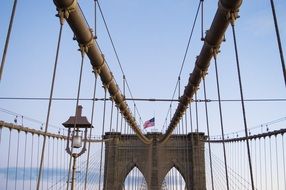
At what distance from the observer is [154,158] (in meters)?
32.7

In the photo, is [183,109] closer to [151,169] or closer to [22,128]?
[22,128]

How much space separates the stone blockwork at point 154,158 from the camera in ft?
106

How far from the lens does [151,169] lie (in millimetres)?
32188

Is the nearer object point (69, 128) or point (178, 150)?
point (69, 128)

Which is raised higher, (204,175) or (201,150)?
(201,150)

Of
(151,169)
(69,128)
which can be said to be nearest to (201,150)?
(151,169)

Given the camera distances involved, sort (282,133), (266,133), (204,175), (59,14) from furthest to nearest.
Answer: (204,175) < (266,133) < (282,133) < (59,14)

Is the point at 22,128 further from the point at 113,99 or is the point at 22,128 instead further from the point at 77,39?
the point at 77,39

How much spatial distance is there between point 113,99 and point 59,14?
684 cm

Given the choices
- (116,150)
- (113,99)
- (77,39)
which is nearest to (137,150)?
(116,150)

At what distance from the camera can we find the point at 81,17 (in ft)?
17.4

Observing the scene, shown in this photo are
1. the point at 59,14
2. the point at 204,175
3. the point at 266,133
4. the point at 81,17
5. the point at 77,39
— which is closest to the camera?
the point at 59,14

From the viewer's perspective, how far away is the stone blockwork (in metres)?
32.2

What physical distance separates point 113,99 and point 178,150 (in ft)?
75.5
